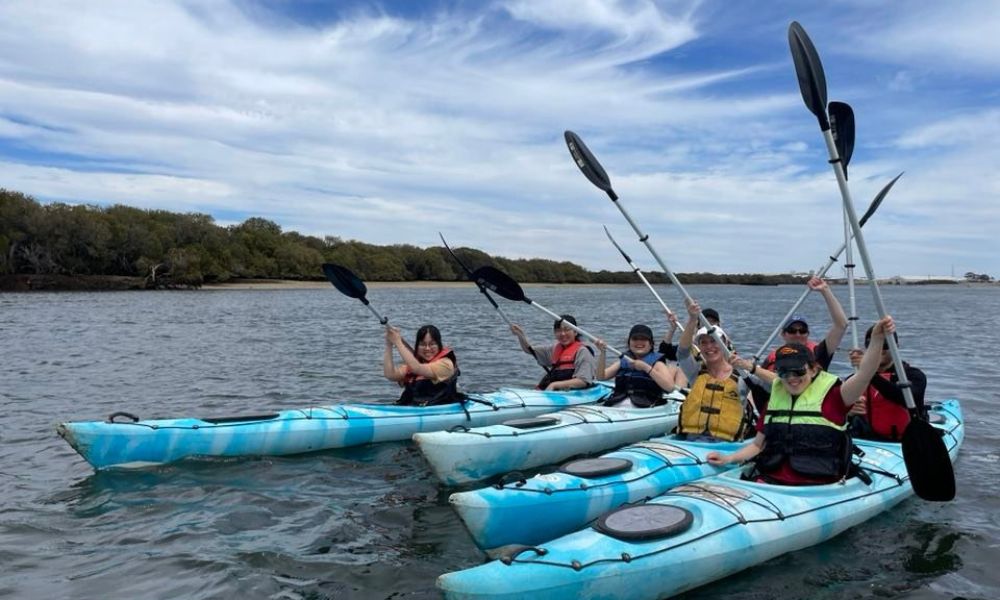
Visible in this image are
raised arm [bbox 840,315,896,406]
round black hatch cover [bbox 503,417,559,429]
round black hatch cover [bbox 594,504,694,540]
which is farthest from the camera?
round black hatch cover [bbox 503,417,559,429]

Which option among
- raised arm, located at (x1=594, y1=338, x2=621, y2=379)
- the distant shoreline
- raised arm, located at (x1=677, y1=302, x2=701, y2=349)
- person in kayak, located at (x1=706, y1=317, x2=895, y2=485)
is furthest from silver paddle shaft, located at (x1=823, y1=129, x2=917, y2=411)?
the distant shoreline

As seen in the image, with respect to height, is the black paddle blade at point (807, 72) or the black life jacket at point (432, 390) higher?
the black paddle blade at point (807, 72)

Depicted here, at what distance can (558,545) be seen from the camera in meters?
4.09

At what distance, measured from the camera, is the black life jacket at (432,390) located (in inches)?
333

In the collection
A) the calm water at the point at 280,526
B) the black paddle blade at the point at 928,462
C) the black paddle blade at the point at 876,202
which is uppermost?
the black paddle blade at the point at 876,202

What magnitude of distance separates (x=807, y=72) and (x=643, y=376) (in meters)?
3.95

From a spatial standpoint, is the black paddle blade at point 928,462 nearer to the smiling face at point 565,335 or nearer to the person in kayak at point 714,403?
the person in kayak at point 714,403

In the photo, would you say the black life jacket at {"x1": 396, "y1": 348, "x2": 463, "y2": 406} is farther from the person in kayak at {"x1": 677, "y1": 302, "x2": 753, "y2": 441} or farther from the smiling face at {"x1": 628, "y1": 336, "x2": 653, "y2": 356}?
the person in kayak at {"x1": 677, "y1": 302, "x2": 753, "y2": 441}


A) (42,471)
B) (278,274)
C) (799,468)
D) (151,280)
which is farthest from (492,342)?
(278,274)

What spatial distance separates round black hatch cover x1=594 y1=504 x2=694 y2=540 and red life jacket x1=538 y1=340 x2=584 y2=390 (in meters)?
4.96

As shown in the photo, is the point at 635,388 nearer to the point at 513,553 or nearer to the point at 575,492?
the point at 575,492

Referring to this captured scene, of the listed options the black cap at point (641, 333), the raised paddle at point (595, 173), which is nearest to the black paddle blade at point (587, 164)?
the raised paddle at point (595, 173)

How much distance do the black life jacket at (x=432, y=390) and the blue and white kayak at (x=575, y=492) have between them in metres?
2.95

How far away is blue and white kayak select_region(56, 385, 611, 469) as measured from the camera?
671 cm
